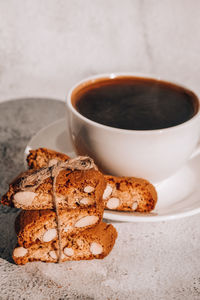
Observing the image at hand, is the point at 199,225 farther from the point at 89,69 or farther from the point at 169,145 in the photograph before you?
the point at 89,69

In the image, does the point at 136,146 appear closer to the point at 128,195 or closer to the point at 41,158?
the point at 128,195

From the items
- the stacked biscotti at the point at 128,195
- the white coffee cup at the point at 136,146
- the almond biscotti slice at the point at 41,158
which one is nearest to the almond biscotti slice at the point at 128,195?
the stacked biscotti at the point at 128,195

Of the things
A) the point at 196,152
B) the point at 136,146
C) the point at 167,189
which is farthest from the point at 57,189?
the point at 196,152

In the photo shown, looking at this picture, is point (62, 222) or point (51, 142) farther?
point (51, 142)

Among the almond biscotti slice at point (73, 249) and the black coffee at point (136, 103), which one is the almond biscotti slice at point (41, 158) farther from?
the almond biscotti slice at point (73, 249)

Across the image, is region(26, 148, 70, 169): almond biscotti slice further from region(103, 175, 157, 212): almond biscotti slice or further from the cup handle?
the cup handle

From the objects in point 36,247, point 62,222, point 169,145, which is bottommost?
point 36,247

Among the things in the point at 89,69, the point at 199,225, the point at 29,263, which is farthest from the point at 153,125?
the point at 89,69
